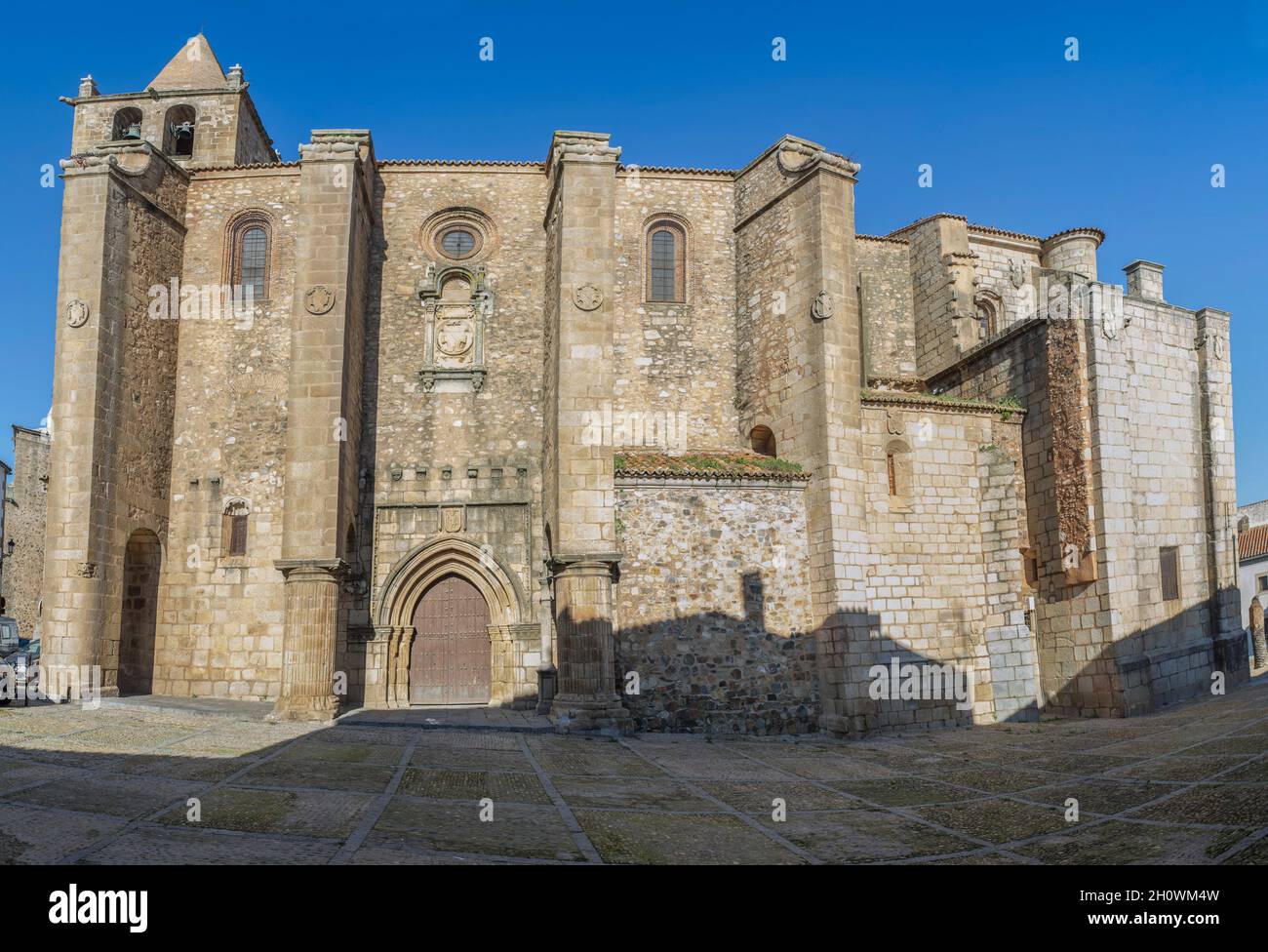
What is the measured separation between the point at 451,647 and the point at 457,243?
27.0ft

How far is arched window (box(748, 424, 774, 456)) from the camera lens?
1753 cm

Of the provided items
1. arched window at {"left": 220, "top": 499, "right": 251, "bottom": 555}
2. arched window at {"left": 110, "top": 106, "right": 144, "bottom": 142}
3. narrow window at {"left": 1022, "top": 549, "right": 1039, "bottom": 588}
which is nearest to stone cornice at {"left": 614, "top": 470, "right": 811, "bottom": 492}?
narrow window at {"left": 1022, "top": 549, "right": 1039, "bottom": 588}

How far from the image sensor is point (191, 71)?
79.9 ft

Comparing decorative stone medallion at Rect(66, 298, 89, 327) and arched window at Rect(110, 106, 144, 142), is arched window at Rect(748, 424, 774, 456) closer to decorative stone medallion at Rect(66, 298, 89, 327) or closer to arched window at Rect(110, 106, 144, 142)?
decorative stone medallion at Rect(66, 298, 89, 327)

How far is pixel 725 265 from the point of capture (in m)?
19.0

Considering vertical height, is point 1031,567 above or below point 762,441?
below

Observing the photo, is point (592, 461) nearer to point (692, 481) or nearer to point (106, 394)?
point (692, 481)

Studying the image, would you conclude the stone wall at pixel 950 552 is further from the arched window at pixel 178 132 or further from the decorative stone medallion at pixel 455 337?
the arched window at pixel 178 132

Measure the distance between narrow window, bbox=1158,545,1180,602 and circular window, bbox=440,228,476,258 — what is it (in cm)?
1443

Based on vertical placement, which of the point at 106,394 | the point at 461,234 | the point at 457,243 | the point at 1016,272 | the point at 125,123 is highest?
the point at 125,123

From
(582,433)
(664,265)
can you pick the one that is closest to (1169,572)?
(582,433)

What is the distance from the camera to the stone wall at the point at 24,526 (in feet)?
112

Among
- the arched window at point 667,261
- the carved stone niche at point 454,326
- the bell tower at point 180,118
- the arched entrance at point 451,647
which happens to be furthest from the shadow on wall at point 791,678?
the bell tower at point 180,118
